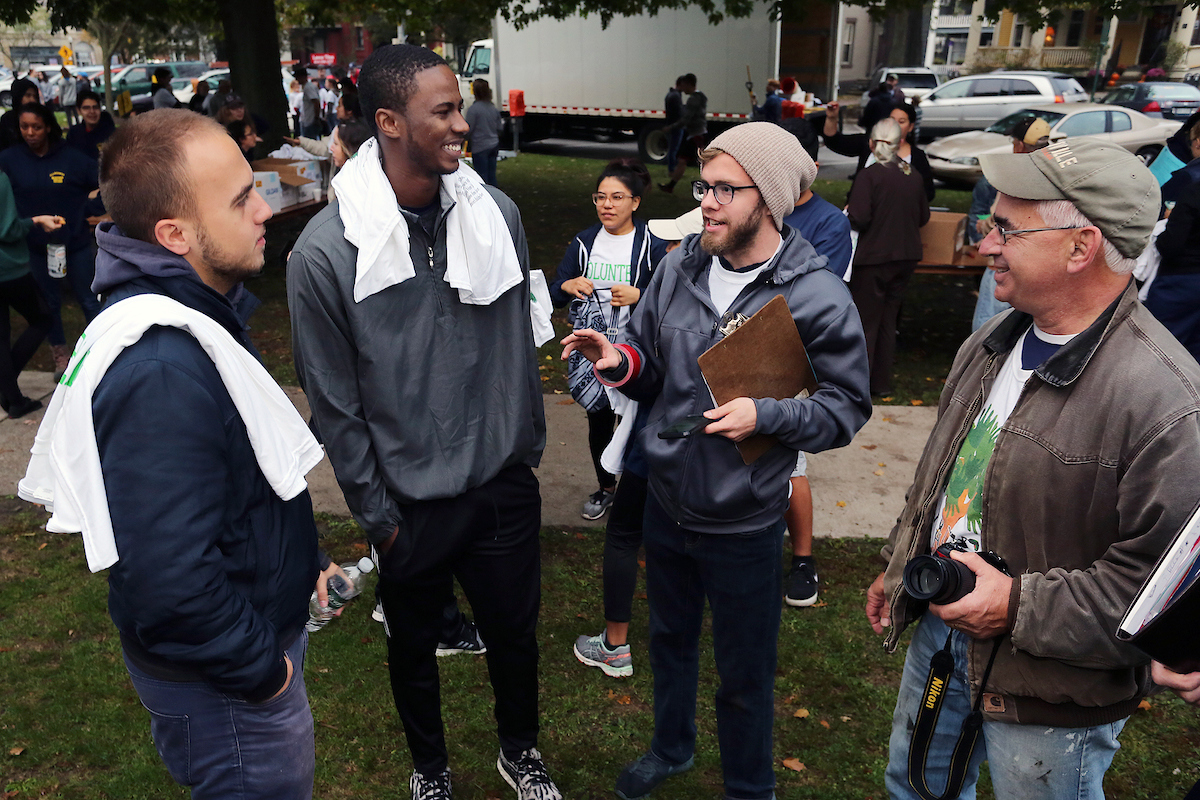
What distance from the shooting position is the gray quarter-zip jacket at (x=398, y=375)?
99.0 inches

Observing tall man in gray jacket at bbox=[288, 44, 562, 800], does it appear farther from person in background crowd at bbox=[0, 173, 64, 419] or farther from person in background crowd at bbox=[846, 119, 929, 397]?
person in background crowd at bbox=[0, 173, 64, 419]

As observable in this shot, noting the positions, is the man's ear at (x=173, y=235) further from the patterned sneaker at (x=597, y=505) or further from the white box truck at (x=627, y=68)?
the white box truck at (x=627, y=68)

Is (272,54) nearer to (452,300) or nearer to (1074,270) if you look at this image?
(452,300)

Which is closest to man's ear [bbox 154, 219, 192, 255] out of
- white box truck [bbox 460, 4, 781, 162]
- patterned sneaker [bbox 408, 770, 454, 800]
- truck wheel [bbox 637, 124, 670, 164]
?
patterned sneaker [bbox 408, 770, 454, 800]

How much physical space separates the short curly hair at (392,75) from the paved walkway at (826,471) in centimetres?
300

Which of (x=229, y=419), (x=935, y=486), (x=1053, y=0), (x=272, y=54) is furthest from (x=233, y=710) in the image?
(x=272, y=54)

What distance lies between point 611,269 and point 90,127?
7.64 metres

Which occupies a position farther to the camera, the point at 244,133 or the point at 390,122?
the point at 244,133

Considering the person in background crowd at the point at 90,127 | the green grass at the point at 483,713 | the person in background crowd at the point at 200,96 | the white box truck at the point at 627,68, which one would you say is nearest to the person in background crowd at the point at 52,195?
the person in background crowd at the point at 90,127

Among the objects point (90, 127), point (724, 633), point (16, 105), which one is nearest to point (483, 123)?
point (90, 127)

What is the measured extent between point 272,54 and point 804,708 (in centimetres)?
1153

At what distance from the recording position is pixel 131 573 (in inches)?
69.1

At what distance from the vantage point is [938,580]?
74.4 inches

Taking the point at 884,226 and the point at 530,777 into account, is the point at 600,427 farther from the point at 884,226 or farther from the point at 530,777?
the point at 884,226
